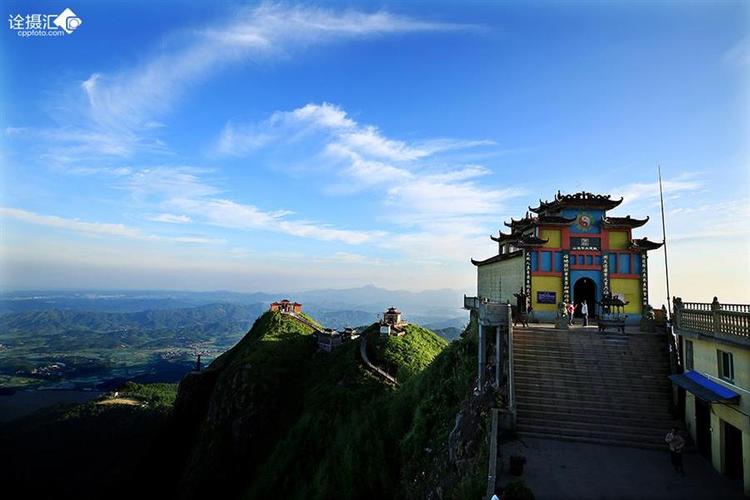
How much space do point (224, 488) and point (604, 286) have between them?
3765 cm

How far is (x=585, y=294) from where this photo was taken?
98.5 ft

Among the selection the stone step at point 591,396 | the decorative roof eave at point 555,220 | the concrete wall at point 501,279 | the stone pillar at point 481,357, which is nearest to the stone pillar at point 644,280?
the decorative roof eave at point 555,220

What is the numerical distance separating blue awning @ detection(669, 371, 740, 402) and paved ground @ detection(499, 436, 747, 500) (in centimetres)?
261

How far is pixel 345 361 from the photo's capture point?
45000 millimetres

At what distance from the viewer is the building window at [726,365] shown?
14312 mm

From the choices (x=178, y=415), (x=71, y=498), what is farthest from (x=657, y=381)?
(x=71, y=498)

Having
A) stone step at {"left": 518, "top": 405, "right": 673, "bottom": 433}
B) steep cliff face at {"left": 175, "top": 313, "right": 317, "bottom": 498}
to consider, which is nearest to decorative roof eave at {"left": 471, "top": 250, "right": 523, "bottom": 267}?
stone step at {"left": 518, "top": 405, "right": 673, "bottom": 433}

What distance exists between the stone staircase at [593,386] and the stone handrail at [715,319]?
9.82 feet

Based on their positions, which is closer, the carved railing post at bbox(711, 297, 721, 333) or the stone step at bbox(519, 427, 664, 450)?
the carved railing post at bbox(711, 297, 721, 333)

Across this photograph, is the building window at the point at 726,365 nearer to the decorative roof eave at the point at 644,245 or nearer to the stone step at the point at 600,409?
the stone step at the point at 600,409

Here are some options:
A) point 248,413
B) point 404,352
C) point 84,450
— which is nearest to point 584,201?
point 404,352

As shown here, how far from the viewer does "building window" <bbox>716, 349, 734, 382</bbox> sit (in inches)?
563

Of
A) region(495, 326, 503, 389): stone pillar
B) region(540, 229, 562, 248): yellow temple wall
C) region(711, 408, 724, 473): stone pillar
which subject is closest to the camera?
region(711, 408, 724, 473): stone pillar

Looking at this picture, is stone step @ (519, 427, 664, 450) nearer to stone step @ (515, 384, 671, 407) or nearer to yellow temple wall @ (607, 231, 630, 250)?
stone step @ (515, 384, 671, 407)
